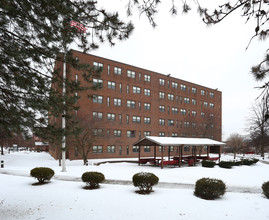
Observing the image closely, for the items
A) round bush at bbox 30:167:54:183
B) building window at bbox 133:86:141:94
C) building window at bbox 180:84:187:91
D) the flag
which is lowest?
round bush at bbox 30:167:54:183

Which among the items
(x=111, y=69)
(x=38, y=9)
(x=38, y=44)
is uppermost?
(x=111, y=69)

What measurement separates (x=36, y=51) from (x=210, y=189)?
9.59m

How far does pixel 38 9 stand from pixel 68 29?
105cm

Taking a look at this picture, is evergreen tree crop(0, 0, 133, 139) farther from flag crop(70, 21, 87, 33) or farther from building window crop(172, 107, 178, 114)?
building window crop(172, 107, 178, 114)

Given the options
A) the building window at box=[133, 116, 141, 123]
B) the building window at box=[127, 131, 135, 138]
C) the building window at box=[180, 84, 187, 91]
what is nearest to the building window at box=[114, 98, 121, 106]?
the building window at box=[133, 116, 141, 123]

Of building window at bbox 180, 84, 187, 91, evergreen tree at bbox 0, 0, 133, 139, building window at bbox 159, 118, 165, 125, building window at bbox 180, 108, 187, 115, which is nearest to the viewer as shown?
evergreen tree at bbox 0, 0, 133, 139

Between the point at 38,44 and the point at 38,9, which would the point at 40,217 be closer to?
the point at 38,44

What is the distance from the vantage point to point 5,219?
7398 mm

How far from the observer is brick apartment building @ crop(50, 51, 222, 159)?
36.6m

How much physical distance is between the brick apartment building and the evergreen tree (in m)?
20.7

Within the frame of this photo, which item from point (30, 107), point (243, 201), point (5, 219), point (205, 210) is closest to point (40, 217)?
point (5, 219)

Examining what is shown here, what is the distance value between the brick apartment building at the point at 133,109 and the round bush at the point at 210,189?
19803mm

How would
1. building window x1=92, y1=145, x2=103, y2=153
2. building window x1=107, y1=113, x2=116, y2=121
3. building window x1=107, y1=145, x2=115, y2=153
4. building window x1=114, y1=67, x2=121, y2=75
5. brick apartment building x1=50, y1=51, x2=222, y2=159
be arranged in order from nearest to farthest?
building window x1=92, y1=145, x2=103, y2=153 < brick apartment building x1=50, y1=51, x2=222, y2=159 < building window x1=107, y1=145, x2=115, y2=153 < building window x1=107, y1=113, x2=116, y2=121 < building window x1=114, y1=67, x2=121, y2=75

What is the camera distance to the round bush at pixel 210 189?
32.4 ft
